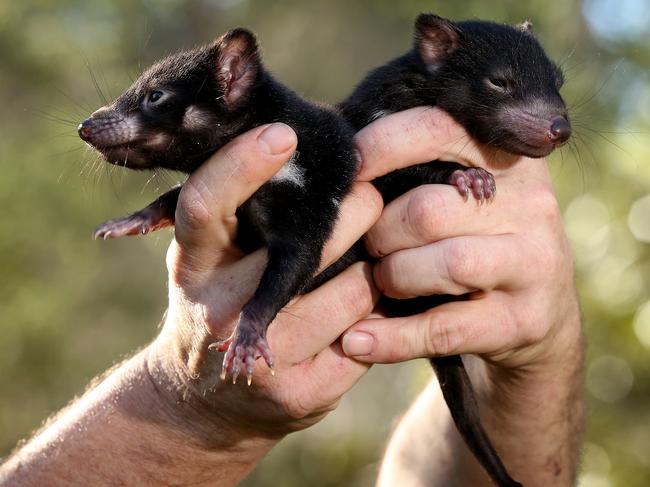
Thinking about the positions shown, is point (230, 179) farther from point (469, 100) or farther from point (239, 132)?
point (469, 100)

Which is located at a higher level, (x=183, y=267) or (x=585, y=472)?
(x=183, y=267)

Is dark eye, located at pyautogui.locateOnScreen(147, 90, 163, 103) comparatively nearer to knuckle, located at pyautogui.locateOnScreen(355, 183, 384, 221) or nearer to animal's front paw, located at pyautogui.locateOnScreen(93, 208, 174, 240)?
animal's front paw, located at pyautogui.locateOnScreen(93, 208, 174, 240)

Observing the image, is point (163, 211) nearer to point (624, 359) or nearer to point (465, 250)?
point (465, 250)

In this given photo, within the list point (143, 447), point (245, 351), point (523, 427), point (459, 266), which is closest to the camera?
point (245, 351)

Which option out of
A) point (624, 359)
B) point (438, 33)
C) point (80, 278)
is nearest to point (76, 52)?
point (80, 278)

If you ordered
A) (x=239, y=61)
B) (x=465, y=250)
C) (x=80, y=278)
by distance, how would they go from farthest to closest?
(x=80, y=278) → (x=239, y=61) → (x=465, y=250)

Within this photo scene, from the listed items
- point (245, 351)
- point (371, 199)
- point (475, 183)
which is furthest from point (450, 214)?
point (245, 351)

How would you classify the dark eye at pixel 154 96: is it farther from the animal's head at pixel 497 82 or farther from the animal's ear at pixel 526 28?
the animal's ear at pixel 526 28

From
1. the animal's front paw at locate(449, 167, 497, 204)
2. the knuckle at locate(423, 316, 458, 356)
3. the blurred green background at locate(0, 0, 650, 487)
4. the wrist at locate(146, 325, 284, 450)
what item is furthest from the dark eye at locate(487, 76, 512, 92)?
the blurred green background at locate(0, 0, 650, 487)
